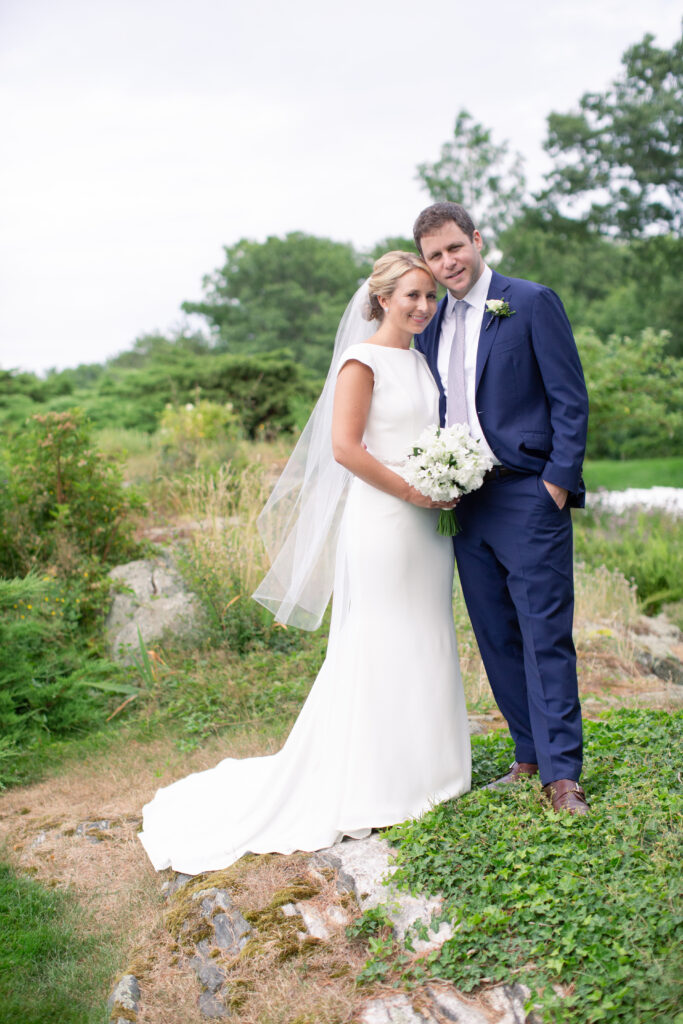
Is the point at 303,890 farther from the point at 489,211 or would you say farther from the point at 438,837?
the point at 489,211

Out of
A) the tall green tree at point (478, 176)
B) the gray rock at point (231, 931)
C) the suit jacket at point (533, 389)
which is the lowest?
the gray rock at point (231, 931)

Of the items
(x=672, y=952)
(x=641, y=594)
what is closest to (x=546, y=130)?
(x=641, y=594)

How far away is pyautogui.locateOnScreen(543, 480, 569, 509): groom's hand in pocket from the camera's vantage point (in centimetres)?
346

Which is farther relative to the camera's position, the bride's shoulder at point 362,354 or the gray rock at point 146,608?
the gray rock at point 146,608

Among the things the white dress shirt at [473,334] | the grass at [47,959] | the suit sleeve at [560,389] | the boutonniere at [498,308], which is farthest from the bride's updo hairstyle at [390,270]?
the grass at [47,959]

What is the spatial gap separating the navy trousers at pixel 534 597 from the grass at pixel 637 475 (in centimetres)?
1338

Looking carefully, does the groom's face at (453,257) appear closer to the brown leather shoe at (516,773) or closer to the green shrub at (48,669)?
the brown leather shoe at (516,773)

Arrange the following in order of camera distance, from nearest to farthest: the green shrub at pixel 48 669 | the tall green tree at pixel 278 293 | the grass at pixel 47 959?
the grass at pixel 47 959 → the green shrub at pixel 48 669 → the tall green tree at pixel 278 293

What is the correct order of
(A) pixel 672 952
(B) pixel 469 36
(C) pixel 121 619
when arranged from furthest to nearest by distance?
1. (B) pixel 469 36
2. (C) pixel 121 619
3. (A) pixel 672 952

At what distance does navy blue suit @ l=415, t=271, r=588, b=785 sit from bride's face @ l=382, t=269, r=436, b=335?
0.29 metres

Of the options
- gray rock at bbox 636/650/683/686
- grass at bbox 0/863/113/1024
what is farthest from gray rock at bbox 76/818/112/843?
gray rock at bbox 636/650/683/686

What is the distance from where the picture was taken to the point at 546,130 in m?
21.0

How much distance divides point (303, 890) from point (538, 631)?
57.2 inches

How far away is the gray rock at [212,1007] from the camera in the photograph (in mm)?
2859
